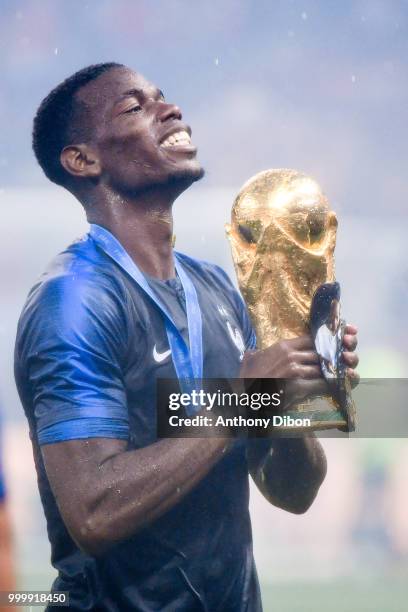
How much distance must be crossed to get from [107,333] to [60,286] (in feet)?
0.48

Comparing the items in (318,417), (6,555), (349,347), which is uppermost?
(349,347)

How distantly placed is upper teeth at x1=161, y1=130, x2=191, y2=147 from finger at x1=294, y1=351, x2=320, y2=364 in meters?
0.60

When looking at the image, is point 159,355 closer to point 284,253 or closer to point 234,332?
point 234,332

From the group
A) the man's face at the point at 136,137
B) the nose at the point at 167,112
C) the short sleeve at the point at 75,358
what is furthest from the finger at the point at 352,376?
the nose at the point at 167,112

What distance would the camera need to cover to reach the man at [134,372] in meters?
1.99

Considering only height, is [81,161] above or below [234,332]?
above

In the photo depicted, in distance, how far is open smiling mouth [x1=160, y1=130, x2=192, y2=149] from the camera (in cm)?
223

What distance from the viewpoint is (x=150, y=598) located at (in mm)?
2076

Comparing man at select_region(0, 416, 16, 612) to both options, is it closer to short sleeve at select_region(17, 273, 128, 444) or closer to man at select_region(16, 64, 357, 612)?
man at select_region(16, 64, 357, 612)

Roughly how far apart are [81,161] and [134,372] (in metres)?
0.50

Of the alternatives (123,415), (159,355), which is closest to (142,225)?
(159,355)

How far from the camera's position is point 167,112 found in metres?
2.25

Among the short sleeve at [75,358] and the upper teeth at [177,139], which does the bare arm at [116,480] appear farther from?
the upper teeth at [177,139]

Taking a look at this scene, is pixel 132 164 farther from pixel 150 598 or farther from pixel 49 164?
pixel 150 598
